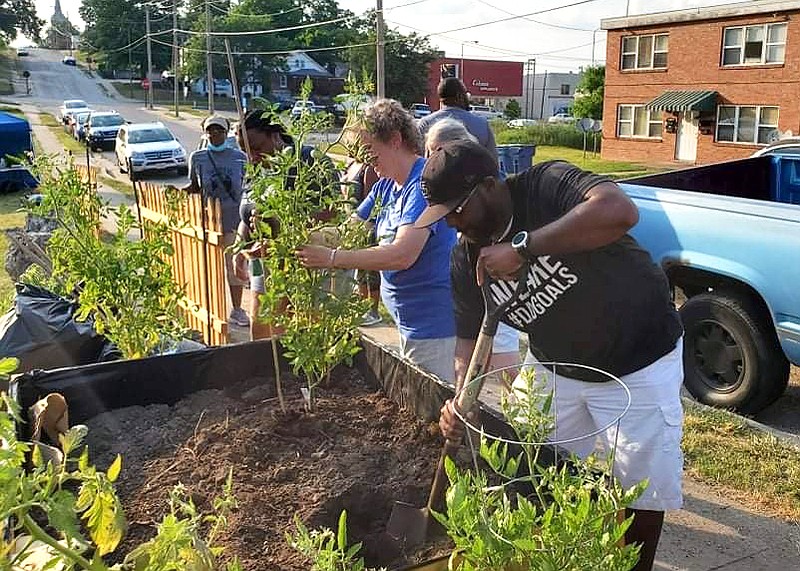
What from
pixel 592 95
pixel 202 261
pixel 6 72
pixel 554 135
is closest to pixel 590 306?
pixel 202 261

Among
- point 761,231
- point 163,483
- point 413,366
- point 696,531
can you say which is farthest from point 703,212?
point 163,483

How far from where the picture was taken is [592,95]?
3881 centimetres

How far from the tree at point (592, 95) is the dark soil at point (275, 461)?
122 feet

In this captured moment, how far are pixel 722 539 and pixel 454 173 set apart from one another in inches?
93.7

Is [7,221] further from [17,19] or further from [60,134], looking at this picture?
[17,19]

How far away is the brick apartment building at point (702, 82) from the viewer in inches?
969

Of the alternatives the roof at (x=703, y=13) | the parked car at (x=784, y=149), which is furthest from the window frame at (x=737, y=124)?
the parked car at (x=784, y=149)

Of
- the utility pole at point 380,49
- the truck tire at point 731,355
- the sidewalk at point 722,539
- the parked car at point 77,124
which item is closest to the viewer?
the sidewalk at point 722,539

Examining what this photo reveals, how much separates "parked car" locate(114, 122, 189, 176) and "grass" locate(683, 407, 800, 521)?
19.9m

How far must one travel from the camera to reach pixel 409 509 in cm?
231

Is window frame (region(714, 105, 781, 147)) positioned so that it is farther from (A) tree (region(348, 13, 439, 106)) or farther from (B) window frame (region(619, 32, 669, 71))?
(A) tree (region(348, 13, 439, 106))

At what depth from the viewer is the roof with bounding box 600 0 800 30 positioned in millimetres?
24062

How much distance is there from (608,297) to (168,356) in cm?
193

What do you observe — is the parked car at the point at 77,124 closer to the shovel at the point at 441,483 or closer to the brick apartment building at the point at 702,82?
the brick apartment building at the point at 702,82
